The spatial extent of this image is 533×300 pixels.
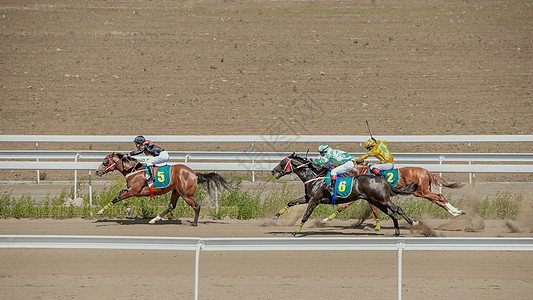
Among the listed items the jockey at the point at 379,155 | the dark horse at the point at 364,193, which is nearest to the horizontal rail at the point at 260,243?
the dark horse at the point at 364,193

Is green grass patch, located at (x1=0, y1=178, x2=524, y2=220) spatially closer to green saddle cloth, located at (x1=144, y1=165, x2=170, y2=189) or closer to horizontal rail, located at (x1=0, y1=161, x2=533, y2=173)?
horizontal rail, located at (x1=0, y1=161, x2=533, y2=173)

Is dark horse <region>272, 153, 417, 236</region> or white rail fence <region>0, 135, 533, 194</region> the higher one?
white rail fence <region>0, 135, 533, 194</region>

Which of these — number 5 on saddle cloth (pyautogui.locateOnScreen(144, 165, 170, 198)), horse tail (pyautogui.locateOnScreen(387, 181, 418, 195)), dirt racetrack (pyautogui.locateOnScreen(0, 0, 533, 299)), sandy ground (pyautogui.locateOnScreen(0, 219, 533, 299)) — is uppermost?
dirt racetrack (pyautogui.locateOnScreen(0, 0, 533, 299))

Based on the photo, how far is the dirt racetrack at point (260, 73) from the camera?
81.6ft

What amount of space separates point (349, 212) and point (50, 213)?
5.81 metres

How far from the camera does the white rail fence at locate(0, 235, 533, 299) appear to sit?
6.80 m

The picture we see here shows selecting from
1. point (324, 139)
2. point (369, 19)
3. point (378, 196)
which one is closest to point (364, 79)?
point (369, 19)

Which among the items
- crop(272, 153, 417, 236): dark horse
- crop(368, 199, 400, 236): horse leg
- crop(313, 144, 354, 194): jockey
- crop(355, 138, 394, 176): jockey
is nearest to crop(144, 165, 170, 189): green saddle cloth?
crop(272, 153, 417, 236): dark horse

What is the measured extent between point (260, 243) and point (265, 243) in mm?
52

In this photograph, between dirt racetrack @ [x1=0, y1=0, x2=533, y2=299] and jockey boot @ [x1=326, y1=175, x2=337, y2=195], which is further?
dirt racetrack @ [x1=0, y1=0, x2=533, y2=299]

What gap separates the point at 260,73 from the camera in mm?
30078

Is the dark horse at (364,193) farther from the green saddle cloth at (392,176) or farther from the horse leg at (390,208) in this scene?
the green saddle cloth at (392,176)

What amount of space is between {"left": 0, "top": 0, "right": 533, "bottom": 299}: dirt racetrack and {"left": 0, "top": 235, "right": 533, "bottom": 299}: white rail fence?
14.2ft

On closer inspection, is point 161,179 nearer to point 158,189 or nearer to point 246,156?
point 158,189
